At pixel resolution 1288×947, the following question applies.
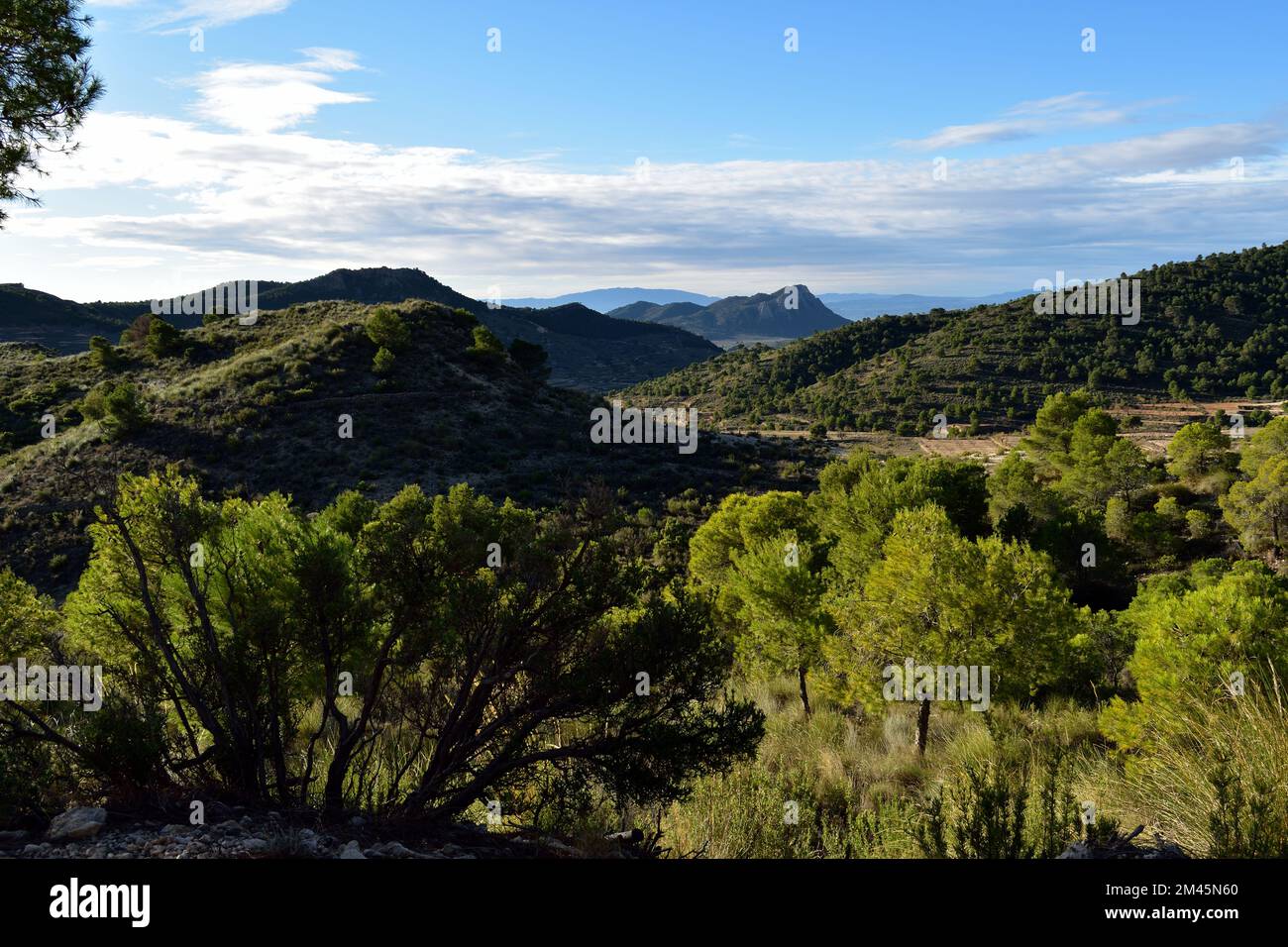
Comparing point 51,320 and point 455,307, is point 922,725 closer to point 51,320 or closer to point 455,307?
point 455,307

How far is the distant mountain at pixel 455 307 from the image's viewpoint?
101625 millimetres

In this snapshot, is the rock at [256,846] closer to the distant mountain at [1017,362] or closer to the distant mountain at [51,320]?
the distant mountain at [1017,362]

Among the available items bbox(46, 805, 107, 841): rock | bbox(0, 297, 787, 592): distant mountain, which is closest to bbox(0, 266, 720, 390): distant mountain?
bbox(0, 297, 787, 592): distant mountain

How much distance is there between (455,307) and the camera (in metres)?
84.9

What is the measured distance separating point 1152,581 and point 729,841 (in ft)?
91.5

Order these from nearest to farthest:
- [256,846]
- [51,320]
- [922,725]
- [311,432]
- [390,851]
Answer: [256,846] → [390,851] → [922,725] → [311,432] → [51,320]

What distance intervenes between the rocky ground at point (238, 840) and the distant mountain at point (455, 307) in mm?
97441

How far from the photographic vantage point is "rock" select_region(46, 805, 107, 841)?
4297 millimetres

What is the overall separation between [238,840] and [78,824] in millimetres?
1065

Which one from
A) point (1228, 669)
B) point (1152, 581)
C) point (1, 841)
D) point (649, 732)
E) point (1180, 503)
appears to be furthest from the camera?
point (1180, 503)

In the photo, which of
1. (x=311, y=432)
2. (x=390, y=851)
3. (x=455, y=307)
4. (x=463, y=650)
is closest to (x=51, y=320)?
(x=455, y=307)
